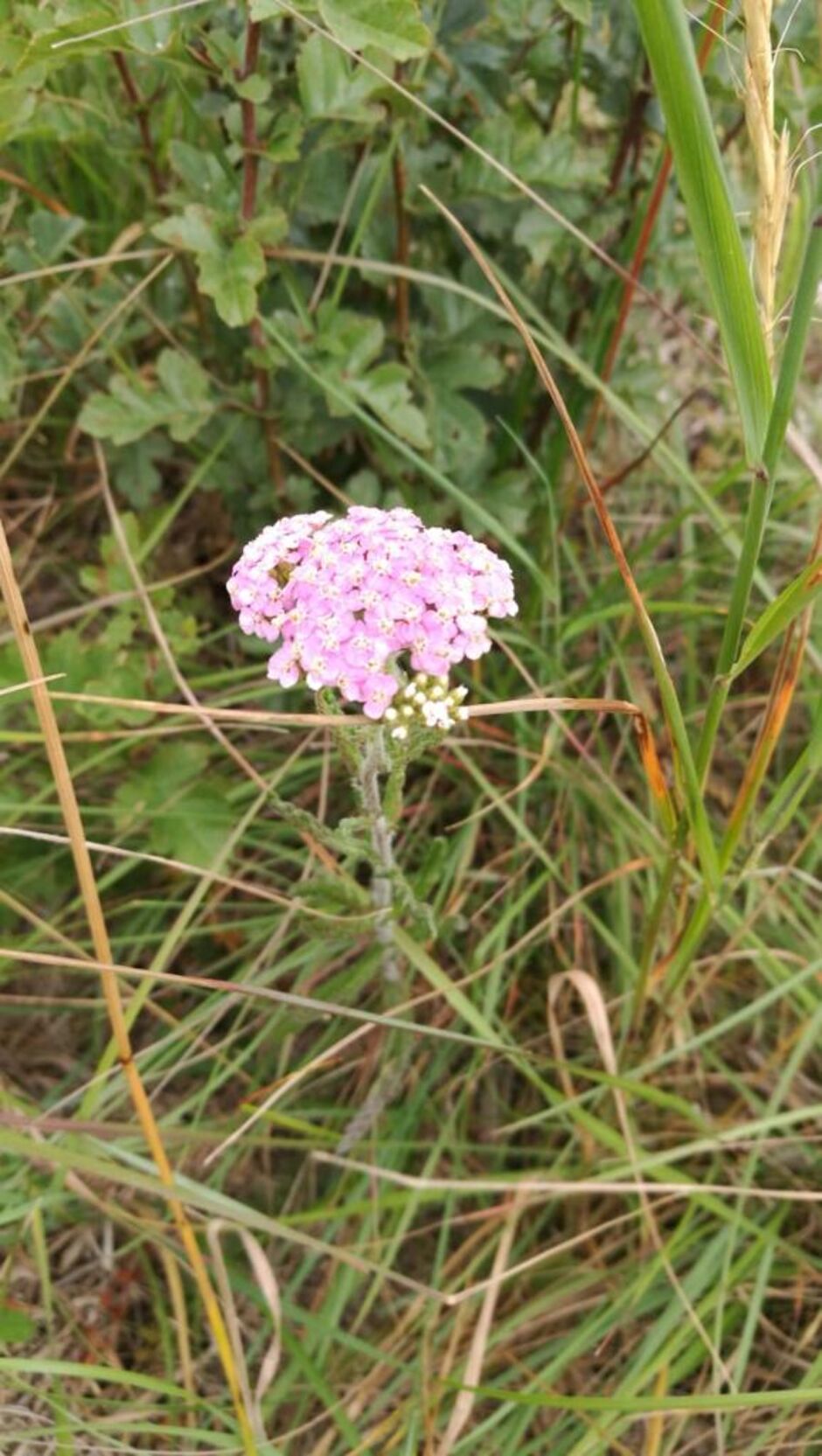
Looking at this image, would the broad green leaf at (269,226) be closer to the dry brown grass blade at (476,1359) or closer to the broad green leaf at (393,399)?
the broad green leaf at (393,399)

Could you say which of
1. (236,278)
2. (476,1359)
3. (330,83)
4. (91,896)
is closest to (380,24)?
(330,83)

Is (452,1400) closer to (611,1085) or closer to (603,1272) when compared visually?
(603,1272)

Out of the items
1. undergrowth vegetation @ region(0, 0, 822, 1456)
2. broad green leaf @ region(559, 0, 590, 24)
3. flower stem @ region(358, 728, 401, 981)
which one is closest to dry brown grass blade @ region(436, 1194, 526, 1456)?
undergrowth vegetation @ region(0, 0, 822, 1456)

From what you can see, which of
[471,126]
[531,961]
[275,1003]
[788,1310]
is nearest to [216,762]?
[275,1003]

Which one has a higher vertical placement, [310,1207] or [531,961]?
[531,961]

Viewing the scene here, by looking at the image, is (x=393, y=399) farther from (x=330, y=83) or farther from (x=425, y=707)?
(x=425, y=707)

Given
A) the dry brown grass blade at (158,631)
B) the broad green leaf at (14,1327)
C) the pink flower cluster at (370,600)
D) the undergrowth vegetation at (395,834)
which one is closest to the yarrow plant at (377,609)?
the pink flower cluster at (370,600)
